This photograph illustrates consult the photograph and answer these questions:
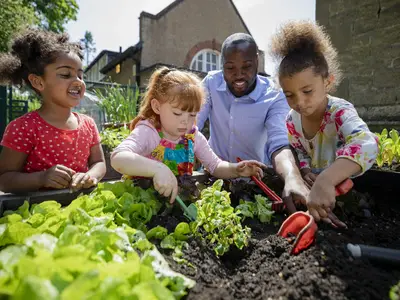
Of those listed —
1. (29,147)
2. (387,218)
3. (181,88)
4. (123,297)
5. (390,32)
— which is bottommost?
(387,218)

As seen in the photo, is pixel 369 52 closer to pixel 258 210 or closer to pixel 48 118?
pixel 258 210

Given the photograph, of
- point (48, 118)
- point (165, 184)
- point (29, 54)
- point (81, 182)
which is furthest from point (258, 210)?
point (29, 54)

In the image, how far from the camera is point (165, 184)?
1386 millimetres

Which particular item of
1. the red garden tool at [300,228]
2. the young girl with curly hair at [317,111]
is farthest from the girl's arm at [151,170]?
the young girl with curly hair at [317,111]

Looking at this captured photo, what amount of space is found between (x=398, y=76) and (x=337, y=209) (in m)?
3.54

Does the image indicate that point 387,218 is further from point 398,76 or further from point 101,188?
point 398,76

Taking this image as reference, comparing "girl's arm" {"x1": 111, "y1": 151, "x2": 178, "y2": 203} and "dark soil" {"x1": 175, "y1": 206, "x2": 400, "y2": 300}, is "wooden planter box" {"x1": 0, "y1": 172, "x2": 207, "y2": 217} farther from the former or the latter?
"dark soil" {"x1": 175, "y1": 206, "x2": 400, "y2": 300}

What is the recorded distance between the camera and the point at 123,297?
62cm

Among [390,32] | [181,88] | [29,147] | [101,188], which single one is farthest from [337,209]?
[390,32]

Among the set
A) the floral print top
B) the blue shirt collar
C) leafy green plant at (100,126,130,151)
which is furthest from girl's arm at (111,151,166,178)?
leafy green plant at (100,126,130,151)

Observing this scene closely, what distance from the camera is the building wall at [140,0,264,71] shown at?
15.8 metres

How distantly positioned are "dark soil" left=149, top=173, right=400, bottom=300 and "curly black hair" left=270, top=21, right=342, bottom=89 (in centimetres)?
97

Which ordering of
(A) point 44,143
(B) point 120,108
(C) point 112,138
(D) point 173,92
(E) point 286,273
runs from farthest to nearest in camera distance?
(B) point 120,108 < (C) point 112,138 < (A) point 44,143 < (D) point 173,92 < (E) point 286,273

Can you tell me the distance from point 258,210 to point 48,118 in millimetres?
1399
